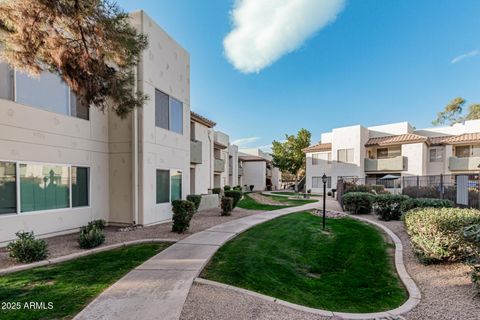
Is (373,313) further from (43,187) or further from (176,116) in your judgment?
(176,116)

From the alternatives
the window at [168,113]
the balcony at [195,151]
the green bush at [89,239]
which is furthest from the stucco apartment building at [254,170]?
the green bush at [89,239]

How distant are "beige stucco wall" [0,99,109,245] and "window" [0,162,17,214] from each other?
20 centimetres

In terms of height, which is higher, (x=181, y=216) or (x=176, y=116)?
(x=176, y=116)

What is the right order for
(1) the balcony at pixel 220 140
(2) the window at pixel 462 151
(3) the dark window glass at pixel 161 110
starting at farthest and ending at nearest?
(1) the balcony at pixel 220 140 < (2) the window at pixel 462 151 < (3) the dark window glass at pixel 161 110

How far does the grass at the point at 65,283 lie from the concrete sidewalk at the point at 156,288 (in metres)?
0.25

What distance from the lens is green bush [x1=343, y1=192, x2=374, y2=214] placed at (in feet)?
43.9

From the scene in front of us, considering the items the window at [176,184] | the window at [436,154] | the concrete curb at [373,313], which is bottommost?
the concrete curb at [373,313]

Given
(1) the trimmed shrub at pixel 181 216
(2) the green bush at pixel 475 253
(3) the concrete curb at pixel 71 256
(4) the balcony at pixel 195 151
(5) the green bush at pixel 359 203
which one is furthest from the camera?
(4) the balcony at pixel 195 151

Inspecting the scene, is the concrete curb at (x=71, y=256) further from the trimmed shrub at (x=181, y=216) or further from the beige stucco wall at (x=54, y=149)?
the beige stucco wall at (x=54, y=149)

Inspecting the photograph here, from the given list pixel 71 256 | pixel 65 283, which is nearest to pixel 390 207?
pixel 65 283

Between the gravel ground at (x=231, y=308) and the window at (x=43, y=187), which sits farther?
the window at (x=43, y=187)

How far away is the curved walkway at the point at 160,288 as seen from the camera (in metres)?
3.55

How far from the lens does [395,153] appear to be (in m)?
27.5

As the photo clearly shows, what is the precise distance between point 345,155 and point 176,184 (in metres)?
22.8
